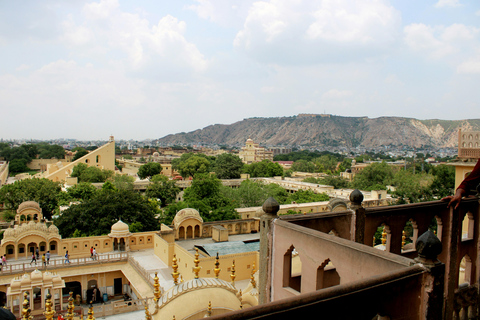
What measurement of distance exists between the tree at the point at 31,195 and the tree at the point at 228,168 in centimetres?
3436

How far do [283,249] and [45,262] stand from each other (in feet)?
68.2

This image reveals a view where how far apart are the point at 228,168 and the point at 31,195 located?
37.5 m

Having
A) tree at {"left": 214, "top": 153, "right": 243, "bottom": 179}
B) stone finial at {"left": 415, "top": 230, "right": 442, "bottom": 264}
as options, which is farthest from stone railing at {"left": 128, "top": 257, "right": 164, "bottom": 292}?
tree at {"left": 214, "top": 153, "right": 243, "bottom": 179}

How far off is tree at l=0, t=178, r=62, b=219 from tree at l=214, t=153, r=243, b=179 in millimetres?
34364

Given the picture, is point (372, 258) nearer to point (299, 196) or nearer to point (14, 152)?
point (299, 196)

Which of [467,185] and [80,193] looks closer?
[467,185]

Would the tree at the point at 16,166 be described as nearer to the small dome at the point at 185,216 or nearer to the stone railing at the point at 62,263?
the stone railing at the point at 62,263

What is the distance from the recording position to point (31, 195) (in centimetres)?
3750

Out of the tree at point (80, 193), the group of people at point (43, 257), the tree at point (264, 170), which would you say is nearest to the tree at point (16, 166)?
the tree at point (264, 170)

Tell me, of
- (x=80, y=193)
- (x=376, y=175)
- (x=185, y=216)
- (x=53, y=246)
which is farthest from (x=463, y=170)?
(x=376, y=175)

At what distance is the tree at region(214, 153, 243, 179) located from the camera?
70.0 meters

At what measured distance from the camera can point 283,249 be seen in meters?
6.80

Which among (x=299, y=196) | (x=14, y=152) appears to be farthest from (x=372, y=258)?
(x=14, y=152)

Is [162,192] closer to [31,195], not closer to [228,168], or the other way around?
[31,195]
